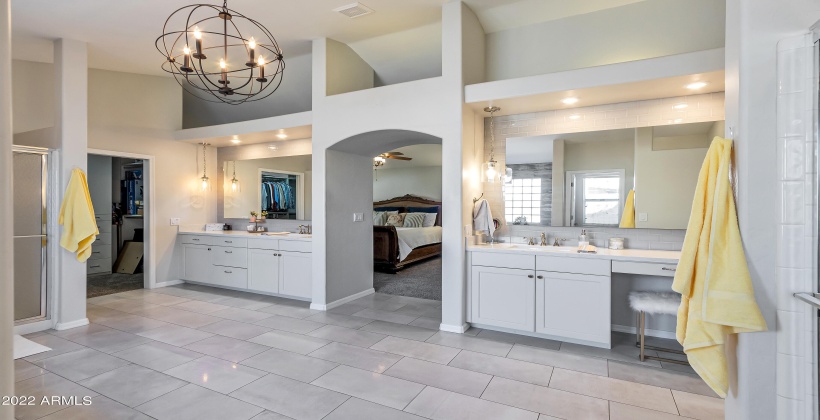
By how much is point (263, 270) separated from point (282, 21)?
3196 mm

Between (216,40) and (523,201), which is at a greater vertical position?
(216,40)

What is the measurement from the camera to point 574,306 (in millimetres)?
3512

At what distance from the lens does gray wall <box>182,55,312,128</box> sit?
5742 mm

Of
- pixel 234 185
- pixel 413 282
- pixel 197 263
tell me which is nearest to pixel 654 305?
pixel 413 282

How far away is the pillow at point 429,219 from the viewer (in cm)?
1035

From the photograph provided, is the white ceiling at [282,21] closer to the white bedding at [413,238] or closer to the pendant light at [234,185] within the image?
the pendant light at [234,185]

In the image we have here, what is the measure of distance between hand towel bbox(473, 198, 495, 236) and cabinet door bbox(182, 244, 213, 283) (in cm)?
418

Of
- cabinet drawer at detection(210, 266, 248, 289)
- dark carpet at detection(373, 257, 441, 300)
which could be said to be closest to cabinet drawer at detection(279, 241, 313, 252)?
cabinet drawer at detection(210, 266, 248, 289)

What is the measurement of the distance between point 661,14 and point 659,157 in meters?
1.39

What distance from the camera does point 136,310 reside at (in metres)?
4.78

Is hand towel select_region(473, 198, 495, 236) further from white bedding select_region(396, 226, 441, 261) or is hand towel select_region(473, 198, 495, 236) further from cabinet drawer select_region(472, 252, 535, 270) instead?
white bedding select_region(396, 226, 441, 261)

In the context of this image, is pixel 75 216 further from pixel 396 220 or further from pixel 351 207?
pixel 396 220

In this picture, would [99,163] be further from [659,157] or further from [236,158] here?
[659,157]

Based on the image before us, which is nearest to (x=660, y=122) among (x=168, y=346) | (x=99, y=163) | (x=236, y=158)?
(x=168, y=346)
